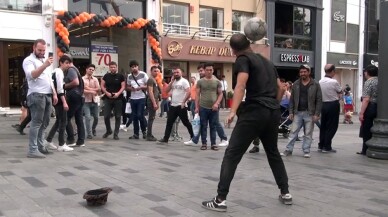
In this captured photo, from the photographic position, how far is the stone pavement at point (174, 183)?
4414mm

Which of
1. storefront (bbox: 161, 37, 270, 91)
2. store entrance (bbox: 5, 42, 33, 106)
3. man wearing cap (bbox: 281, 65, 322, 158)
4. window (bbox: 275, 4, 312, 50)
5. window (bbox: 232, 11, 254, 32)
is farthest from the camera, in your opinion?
window (bbox: 275, 4, 312, 50)

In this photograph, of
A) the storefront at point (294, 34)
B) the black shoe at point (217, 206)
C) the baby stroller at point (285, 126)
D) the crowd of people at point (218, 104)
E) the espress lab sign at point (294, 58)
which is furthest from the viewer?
the espress lab sign at point (294, 58)

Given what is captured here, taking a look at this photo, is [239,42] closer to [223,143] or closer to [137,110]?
[223,143]

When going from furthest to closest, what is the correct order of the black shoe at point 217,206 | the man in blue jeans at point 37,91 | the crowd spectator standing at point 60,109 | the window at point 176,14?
the window at point 176,14 < the crowd spectator standing at point 60,109 < the man in blue jeans at point 37,91 < the black shoe at point 217,206

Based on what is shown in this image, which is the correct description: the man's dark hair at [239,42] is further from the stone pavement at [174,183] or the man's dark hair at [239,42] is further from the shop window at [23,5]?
the shop window at [23,5]

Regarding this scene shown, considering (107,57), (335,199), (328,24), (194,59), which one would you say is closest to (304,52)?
(328,24)

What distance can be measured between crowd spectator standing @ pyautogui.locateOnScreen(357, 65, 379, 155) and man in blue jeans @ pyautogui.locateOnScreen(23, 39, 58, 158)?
558 centimetres

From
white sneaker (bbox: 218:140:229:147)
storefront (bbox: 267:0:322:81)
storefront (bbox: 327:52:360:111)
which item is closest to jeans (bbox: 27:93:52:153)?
white sneaker (bbox: 218:140:229:147)

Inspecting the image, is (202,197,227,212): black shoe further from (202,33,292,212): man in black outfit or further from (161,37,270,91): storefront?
(161,37,270,91): storefront

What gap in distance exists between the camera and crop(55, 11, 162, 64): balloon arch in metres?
18.2

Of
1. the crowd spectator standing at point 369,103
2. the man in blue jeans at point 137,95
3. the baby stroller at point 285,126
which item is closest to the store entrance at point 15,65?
the man in blue jeans at point 137,95

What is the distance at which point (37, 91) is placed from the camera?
6996 mm

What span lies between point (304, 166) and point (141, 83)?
15.4 feet

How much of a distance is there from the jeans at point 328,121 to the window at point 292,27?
1831cm
